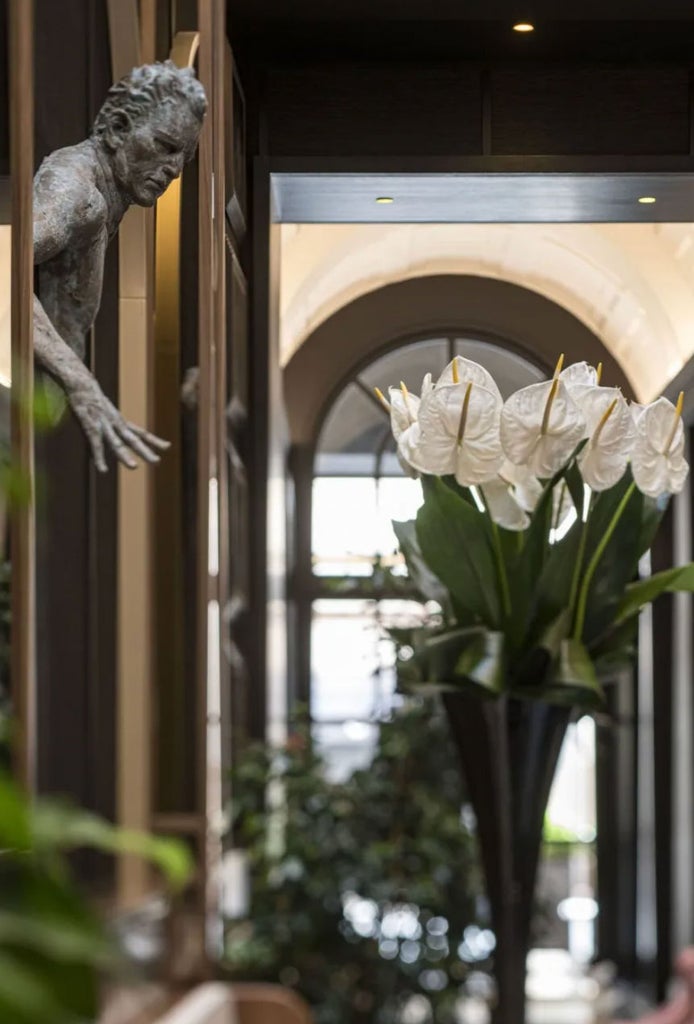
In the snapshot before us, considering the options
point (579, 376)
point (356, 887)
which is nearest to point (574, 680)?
point (579, 376)

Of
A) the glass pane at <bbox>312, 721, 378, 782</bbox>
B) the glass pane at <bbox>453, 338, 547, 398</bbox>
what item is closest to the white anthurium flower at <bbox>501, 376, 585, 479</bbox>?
the glass pane at <bbox>453, 338, 547, 398</bbox>

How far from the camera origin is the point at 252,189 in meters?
1.45

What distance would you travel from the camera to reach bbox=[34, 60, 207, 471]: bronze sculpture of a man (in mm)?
1157

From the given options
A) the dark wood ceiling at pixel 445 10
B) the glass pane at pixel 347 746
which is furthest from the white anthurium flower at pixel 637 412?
the glass pane at pixel 347 746

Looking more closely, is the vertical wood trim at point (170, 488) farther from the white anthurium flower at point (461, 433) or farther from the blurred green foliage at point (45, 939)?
the blurred green foliage at point (45, 939)

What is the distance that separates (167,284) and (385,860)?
95.9 inches

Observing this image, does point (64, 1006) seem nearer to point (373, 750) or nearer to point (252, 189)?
point (252, 189)

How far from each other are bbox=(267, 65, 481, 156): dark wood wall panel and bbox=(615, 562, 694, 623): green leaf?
56 cm

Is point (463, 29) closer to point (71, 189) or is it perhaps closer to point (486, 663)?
point (71, 189)

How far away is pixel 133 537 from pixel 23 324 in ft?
1.41

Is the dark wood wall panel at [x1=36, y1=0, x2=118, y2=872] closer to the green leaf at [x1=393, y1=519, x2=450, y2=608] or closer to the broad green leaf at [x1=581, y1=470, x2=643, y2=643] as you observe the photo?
the green leaf at [x1=393, y1=519, x2=450, y2=608]

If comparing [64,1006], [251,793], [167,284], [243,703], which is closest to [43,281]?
[167,284]

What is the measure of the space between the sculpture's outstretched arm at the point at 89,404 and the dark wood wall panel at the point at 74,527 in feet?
0.05

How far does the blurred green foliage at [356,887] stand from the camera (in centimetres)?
343
